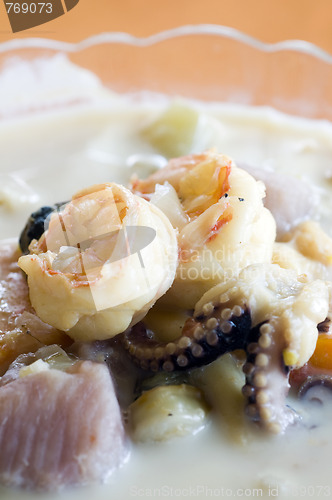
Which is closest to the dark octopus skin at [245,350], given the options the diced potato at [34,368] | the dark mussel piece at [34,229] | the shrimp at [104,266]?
the shrimp at [104,266]

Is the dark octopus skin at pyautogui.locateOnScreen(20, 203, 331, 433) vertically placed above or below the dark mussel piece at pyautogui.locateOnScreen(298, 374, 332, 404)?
above

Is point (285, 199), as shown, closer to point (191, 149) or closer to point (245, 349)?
point (191, 149)

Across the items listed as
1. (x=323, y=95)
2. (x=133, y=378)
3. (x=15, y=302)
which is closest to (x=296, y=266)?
(x=133, y=378)

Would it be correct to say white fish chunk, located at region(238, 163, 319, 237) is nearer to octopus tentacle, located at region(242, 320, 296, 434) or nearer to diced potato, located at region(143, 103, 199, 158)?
diced potato, located at region(143, 103, 199, 158)

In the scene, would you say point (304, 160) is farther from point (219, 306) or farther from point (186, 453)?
point (186, 453)

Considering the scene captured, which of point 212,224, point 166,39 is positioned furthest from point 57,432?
point 166,39

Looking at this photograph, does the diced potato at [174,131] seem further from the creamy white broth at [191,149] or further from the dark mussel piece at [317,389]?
the dark mussel piece at [317,389]

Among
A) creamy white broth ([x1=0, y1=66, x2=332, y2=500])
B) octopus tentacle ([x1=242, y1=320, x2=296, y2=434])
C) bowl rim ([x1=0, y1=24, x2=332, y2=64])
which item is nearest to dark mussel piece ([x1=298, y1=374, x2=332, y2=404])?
creamy white broth ([x1=0, y1=66, x2=332, y2=500])
